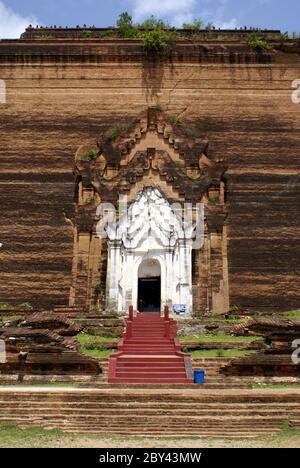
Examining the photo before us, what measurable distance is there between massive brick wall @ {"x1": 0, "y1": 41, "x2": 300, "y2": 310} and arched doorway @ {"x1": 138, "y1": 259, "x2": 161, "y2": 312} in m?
3.11

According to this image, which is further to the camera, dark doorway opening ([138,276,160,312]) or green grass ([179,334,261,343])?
dark doorway opening ([138,276,160,312])

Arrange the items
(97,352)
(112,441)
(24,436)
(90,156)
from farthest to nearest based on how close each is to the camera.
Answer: (90,156) < (97,352) < (24,436) < (112,441)

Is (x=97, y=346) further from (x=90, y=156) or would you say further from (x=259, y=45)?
(x=259, y=45)

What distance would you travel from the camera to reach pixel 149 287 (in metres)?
24.7

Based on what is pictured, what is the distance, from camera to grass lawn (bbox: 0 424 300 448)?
9.71 metres

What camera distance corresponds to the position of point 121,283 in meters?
22.6

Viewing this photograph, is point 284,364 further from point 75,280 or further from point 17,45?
point 17,45

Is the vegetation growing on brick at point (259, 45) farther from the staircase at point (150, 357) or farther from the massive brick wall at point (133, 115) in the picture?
the staircase at point (150, 357)

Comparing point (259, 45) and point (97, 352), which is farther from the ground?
point (259, 45)

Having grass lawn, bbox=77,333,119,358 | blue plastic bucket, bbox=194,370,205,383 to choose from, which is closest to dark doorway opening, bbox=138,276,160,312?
grass lawn, bbox=77,333,119,358

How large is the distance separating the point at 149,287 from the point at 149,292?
0.22m

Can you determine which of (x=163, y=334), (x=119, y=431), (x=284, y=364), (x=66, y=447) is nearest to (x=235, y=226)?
(x=163, y=334)

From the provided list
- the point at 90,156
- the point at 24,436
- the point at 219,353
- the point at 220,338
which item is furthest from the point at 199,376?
the point at 90,156

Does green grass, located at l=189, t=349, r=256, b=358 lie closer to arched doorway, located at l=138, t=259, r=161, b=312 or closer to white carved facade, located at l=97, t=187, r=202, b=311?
white carved facade, located at l=97, t=187, r=202, b=311
